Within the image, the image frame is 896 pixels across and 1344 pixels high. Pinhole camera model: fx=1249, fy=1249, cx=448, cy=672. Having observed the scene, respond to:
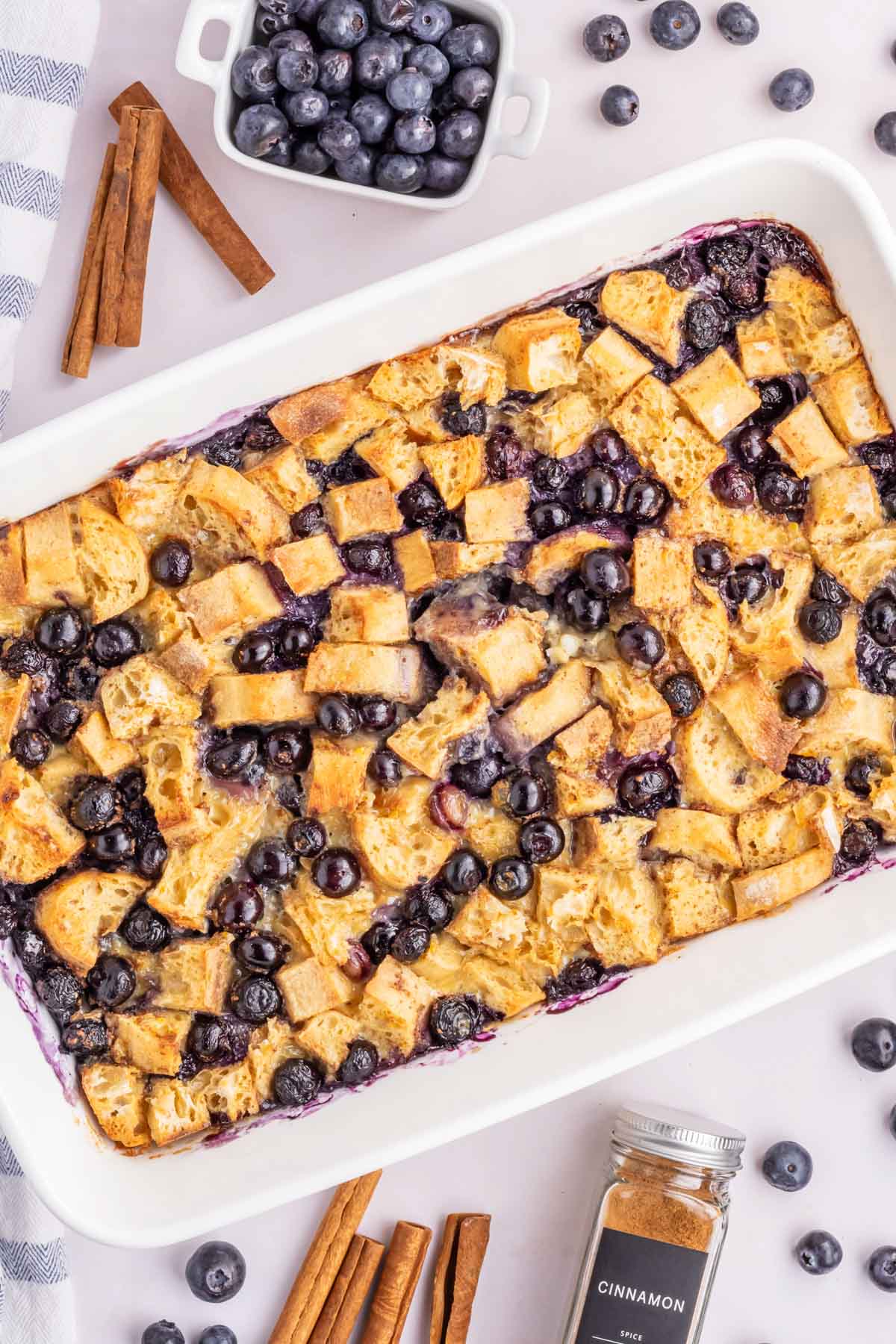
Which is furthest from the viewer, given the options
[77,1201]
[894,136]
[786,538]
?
[894,136]

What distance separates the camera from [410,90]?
2.01 m

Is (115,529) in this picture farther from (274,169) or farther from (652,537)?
(652,537)

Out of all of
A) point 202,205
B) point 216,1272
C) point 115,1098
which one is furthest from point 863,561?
point 216,1272

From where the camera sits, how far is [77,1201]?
1888mm

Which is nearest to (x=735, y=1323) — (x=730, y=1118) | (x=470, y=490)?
(x=730, y=1118)

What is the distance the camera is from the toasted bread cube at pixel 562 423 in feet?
6.44

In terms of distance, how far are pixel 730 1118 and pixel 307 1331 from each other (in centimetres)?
86

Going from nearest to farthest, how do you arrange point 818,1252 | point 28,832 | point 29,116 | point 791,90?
point 28,832 → point 29,116 → point 791,90 → point 818,1252

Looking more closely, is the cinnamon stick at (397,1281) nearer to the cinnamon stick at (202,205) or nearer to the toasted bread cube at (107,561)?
the toasted bread cube at (107,561)

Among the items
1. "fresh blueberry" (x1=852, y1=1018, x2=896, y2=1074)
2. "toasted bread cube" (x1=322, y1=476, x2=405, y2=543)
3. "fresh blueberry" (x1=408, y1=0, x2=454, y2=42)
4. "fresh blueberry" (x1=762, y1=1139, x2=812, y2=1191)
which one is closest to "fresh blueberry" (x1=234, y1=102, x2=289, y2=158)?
"fresh blueberry" (x1=408, y1=0, x2=454, y2=42)

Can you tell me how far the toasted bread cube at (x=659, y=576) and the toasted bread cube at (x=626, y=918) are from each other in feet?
1.42

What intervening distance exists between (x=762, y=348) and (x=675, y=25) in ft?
2.15

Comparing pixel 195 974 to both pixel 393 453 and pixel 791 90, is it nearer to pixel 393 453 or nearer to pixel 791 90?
pixel 393 453

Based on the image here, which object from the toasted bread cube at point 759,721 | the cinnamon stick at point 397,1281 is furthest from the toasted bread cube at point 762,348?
the cinnamon stick at point 397,1281
